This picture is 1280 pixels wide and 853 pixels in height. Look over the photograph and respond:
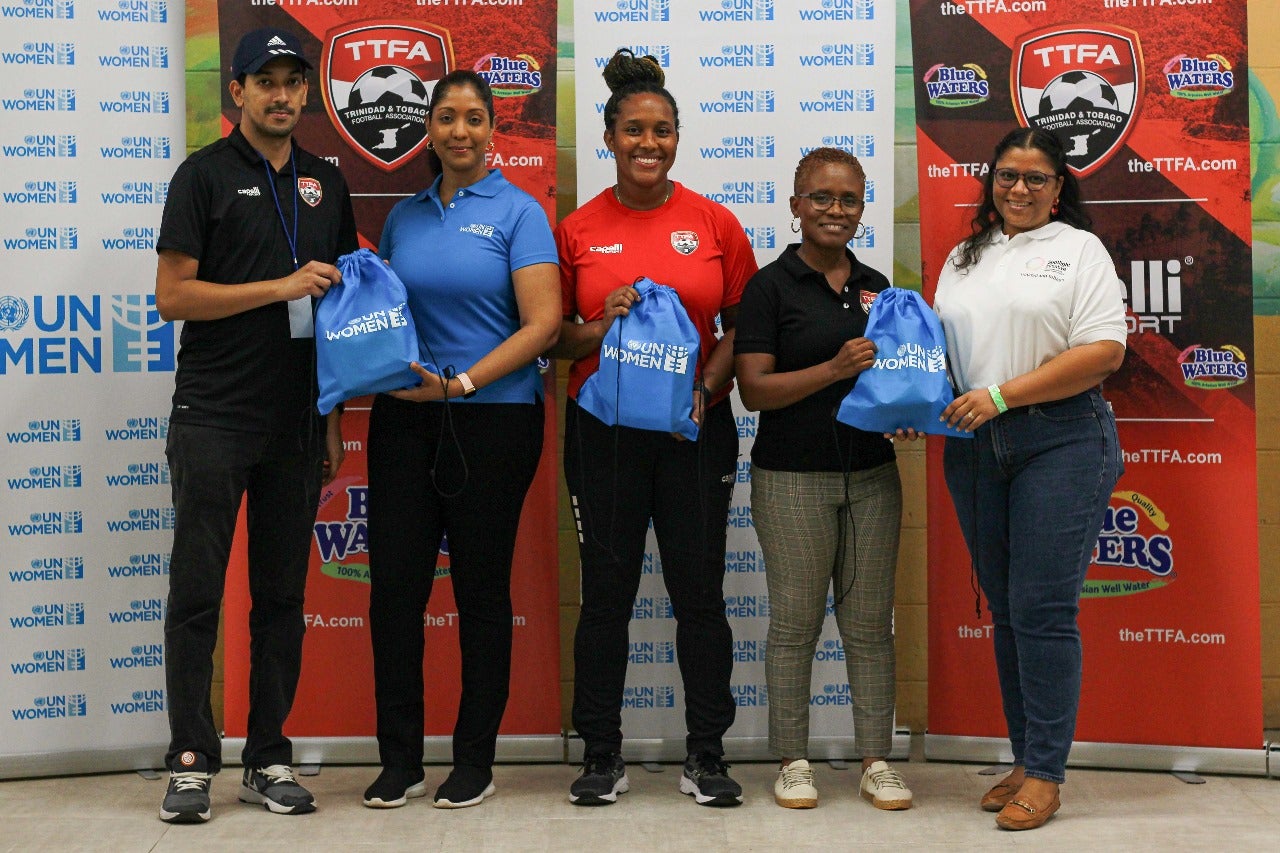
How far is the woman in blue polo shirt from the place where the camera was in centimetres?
301

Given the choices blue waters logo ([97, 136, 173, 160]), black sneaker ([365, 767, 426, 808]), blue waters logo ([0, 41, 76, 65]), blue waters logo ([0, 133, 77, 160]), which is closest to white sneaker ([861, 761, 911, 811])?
black sneaker ([365, 767, 426, 808])

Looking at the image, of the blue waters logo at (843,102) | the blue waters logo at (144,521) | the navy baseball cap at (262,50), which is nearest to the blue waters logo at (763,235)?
the blue waters logo at (843,102)

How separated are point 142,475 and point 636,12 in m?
1.91

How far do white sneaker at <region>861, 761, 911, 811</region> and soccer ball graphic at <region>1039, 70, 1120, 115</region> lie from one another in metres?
1.83

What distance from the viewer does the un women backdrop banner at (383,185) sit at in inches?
138

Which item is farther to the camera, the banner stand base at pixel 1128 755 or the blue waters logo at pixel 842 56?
the blue waters logo at pixel 842 56

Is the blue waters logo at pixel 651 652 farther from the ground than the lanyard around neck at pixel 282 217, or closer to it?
closer to it

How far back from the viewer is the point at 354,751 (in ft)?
11.6

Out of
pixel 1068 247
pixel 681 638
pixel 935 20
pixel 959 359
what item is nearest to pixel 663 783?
pixel 681 638

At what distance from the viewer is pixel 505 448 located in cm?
305

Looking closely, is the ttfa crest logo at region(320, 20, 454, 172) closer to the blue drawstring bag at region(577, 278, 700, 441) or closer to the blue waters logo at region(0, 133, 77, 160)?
the blue waters logo at region(0, 133, 77, 160)

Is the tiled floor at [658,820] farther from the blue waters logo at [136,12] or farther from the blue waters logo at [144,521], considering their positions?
the blue waters logo at [136,12]

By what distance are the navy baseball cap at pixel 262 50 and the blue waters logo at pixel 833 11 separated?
140cm

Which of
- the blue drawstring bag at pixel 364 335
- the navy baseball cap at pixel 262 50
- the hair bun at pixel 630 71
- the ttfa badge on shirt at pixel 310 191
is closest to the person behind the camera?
the blue drawstring bag at pixel 364 335
